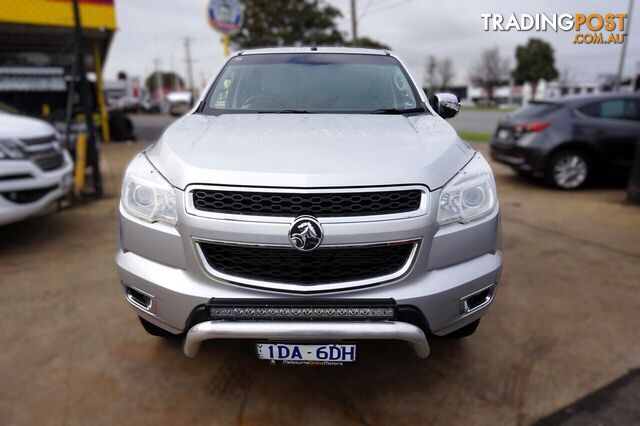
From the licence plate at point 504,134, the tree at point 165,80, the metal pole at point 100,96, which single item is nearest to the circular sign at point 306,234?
the licence plate at point 504,134

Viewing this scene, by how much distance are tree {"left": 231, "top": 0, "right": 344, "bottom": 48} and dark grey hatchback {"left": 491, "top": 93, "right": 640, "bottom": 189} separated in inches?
1077

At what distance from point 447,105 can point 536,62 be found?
6700 cm

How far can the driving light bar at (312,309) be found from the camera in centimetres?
196

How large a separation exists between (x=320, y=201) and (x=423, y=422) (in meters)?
1.17

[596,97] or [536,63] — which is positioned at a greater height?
[536,63]

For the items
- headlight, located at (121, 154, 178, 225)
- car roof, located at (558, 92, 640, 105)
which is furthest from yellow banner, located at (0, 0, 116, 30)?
headlight, located at (121, 154, 178, 225)

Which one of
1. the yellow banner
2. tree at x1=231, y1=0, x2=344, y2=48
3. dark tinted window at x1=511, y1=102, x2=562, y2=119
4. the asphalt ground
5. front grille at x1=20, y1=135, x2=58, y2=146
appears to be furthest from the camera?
tree at x1=231, y1=0, x2=344, y2=48

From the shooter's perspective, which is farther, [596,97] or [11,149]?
[596,97]

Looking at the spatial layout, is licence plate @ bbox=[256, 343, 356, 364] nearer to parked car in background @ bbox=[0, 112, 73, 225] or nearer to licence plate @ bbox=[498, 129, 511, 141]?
parked car in background @ bbox=[0, 112, 73, 225]

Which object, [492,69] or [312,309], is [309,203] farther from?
[492,69]

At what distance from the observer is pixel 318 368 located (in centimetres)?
266

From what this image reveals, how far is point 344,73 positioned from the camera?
3.35 meters

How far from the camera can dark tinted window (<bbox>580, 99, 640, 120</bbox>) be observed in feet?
23.0

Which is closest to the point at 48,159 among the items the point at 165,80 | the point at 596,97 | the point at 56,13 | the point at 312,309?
the point at 312,309
